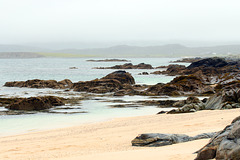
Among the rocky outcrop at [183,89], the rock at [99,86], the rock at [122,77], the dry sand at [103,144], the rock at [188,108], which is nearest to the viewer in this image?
the dry sand at [103,144]

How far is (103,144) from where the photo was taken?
9508mm

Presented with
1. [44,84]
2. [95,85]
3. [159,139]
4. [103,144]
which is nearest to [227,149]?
[159,139]

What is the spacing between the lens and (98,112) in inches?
756

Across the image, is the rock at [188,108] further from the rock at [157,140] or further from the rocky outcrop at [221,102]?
the rock at [157,140]

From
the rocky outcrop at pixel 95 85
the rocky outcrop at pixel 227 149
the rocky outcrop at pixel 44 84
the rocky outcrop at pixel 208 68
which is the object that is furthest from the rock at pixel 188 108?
the rocky outcrop at pixel 208 68

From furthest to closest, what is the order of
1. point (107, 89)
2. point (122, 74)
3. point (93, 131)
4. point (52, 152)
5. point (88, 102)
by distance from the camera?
point (122, 74)
point (107, 89)
point (88, 102)
point (93, 131)
point (52, 152)

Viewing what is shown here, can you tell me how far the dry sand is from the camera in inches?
276

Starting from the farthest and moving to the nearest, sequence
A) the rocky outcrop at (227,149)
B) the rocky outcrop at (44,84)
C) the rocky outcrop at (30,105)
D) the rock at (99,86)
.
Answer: the rocky outcrop at (44,84) → the rock at (99,86) → the rocky outcrop at (30,105) → the rocky outcrop at (227,149)

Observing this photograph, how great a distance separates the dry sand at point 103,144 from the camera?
7004 mm

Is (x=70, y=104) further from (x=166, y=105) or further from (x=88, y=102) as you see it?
(x=166, y=105)

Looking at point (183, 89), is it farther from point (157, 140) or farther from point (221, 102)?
point (157, 140)

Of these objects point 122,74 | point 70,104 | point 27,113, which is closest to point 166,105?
point 70,104

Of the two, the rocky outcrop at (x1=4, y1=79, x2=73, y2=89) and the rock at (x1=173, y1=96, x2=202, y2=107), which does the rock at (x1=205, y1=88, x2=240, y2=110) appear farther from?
the rocky outcrop at (x1=4, y1=79, x2=73, y2=89)

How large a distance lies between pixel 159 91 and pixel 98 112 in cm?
1019
